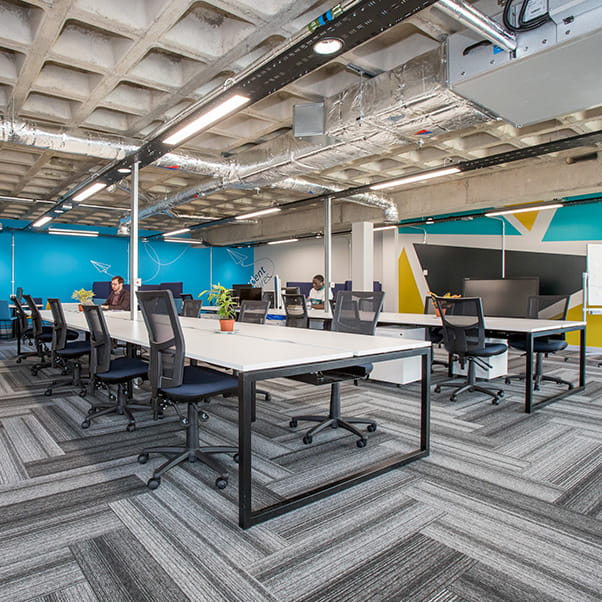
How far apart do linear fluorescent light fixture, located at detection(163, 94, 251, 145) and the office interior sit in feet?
0.16

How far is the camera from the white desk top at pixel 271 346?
6.95 ft

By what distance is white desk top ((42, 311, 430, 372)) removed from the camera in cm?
212

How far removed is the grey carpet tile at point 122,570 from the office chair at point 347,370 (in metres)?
1.33

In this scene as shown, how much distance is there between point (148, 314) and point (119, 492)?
989 millimetres

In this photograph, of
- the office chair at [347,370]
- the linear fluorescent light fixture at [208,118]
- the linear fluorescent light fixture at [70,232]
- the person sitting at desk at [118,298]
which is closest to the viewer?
the office chair at [347,370]

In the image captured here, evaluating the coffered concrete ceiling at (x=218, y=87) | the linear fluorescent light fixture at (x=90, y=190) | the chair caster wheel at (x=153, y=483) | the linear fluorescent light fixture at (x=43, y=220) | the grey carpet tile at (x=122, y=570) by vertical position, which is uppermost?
the coffered concrete ceiling at (x=218, y=87)

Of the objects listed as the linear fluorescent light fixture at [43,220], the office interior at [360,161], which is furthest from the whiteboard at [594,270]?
the linear fluorescent light fixture at [43,220]

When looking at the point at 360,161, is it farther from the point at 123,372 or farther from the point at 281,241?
the point at 281,241

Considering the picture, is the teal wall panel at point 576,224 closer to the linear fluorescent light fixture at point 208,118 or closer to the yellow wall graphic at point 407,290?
the yellow wall graphic at point 407,290

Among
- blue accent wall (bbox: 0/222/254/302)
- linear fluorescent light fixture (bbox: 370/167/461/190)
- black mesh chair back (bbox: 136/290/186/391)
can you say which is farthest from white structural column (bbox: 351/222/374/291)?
blue accent wall (bbox: 0/222/254/302)

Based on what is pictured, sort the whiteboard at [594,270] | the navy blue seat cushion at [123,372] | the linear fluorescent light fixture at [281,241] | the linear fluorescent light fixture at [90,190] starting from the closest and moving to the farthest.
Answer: the navy blue seat cushion at [123,372], the linear fluorescent light fixture at [90,190], the whiteboard at [594,270], the linear fluorescent light fixture at [281,241]

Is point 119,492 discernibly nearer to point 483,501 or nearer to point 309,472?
point 309,472

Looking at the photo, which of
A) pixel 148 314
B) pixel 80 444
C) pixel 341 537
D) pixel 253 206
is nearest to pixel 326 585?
pixel 341 537

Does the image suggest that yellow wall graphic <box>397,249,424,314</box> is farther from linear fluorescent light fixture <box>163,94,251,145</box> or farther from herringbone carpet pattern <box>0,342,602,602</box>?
linear fluorescent light fixture <box>163,94,251,145</box>
